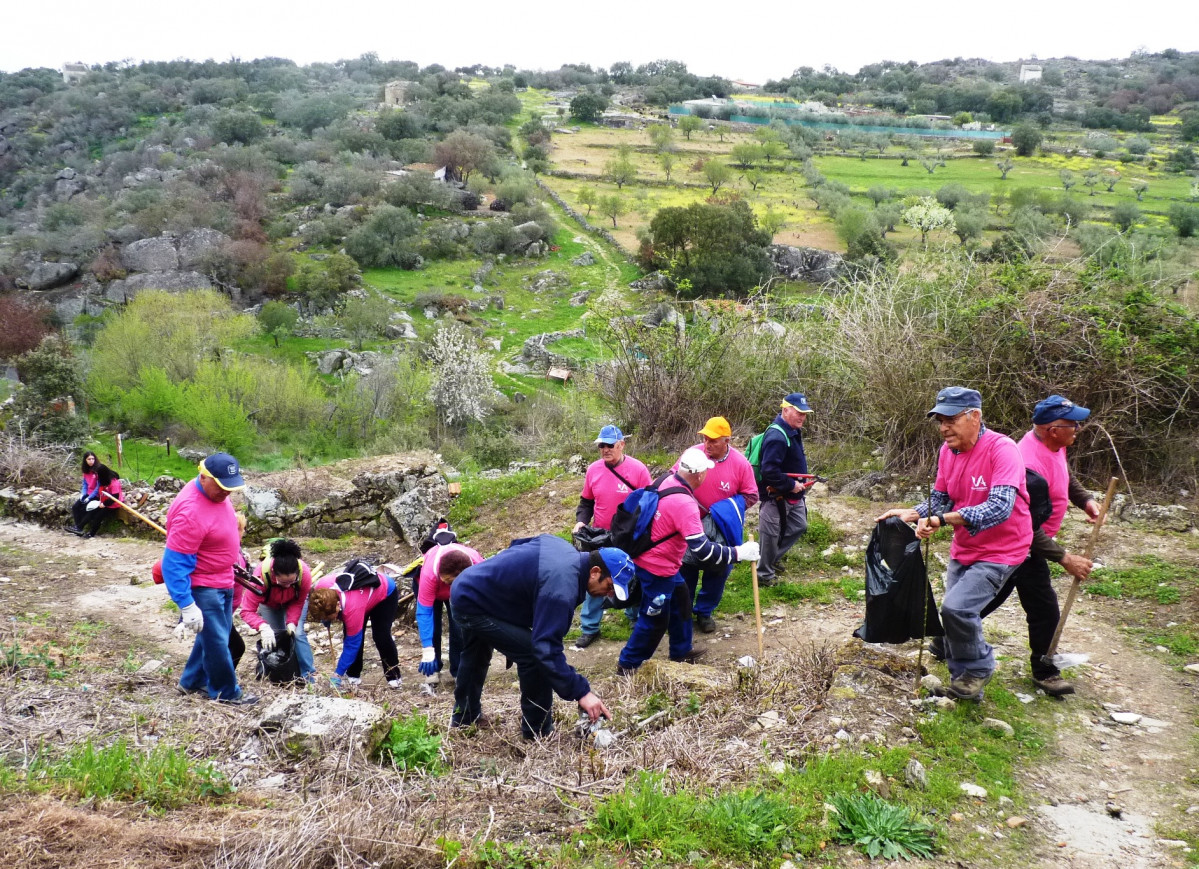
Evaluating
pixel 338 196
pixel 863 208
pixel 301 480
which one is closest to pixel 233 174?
pixel 338 196

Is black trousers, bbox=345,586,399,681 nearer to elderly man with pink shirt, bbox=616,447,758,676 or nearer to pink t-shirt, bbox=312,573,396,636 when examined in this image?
pink t-shirt, bbox=312,573,396,636

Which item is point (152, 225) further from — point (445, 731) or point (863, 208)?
point (445, 731)

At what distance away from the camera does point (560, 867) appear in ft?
9.48

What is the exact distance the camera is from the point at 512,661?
4121 mm

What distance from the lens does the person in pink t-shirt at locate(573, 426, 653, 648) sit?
19.5 ft

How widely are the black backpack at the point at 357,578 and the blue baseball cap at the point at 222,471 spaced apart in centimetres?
94

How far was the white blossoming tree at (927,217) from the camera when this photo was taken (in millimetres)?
39688

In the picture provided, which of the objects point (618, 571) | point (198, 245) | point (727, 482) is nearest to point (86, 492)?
point (727, 482)

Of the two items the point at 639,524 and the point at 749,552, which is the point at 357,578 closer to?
the point at 639,524

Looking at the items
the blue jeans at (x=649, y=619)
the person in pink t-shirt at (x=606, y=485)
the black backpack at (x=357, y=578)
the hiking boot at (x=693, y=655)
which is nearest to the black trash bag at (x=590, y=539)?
the blue jeans at (x=649, y=619)

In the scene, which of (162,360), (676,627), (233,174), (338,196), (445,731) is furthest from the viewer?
(233,174)

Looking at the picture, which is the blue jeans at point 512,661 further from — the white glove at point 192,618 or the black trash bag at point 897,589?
the black trash bag at point 897,589

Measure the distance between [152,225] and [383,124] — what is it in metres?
30.7

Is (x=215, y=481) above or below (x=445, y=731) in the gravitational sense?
above
